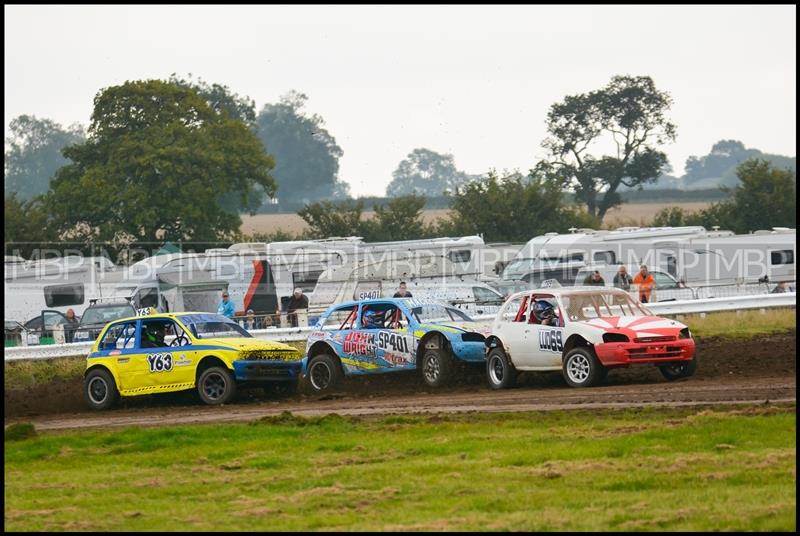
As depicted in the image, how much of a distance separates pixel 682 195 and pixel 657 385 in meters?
70.4

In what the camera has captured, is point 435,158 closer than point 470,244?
No

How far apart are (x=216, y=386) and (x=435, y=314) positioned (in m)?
3.56

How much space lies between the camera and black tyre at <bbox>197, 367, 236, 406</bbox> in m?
20.3

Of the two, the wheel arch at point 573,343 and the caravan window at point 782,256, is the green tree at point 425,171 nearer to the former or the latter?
the caravan window at point 782,256

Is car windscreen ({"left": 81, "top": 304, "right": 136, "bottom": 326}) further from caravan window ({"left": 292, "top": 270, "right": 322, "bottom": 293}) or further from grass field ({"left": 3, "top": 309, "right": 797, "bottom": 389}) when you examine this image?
caravan window ({"left": 292, "top": 270, "right": 322, "bottom": 293})

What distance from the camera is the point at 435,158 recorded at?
18662 cm

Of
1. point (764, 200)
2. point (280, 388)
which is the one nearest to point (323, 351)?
point (280, 388)

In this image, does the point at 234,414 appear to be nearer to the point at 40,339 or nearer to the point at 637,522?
the point at 637,522

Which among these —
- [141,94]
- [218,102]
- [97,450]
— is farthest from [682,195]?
[97,450]

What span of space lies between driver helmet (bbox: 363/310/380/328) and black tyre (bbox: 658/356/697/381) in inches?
177

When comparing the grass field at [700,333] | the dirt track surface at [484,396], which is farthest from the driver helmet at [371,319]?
the grass field at [700,333]

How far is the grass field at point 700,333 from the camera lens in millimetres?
25656

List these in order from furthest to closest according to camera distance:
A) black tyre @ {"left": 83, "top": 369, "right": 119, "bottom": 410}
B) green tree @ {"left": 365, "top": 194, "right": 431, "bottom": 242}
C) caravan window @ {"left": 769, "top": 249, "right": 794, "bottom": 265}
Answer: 1. green tree @ {"left": 365, "top": 194, "right": 431, "bottom": 242}
2. caravan window @ {"left": 769, "top": 249, "right": 794, "bottom": 265}
3. black tyre @ {"left": 83, "top": 369, "right": 119, "bottom": 410}

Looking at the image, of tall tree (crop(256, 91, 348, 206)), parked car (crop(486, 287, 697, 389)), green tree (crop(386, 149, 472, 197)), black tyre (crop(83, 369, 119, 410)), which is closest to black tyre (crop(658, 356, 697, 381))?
parked car (crop(486, 287, 697, 389))
